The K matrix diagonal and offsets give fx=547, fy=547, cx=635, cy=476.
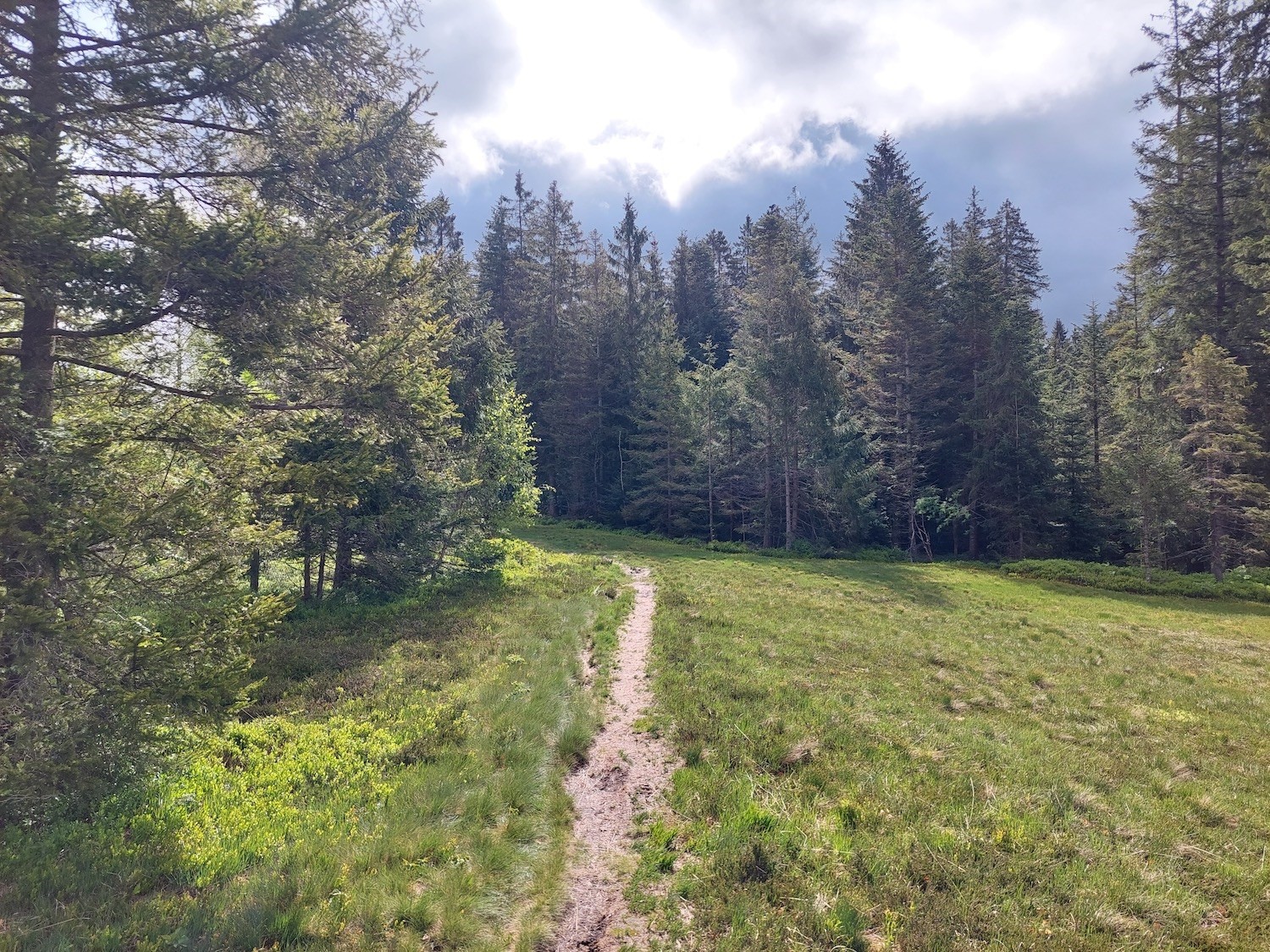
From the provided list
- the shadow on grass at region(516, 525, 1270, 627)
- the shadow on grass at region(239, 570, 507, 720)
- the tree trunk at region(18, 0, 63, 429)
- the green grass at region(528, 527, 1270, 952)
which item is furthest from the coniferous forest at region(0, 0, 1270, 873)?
the green grass at region(528, 527, 1270, 952)

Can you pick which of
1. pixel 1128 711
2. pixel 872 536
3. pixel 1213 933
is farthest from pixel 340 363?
pixel 872 536

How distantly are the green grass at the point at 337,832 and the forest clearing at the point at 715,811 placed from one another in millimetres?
30

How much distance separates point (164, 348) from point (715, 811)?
31.5 feet

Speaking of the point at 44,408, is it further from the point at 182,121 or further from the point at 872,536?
the point at 872,536

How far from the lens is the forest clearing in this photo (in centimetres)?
464

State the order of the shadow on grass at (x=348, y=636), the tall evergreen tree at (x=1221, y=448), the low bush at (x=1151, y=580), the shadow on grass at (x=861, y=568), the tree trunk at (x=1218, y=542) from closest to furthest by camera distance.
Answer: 1. the shadow on grass at (x=348, y=636)
2. the shadow on grass at (x=861, y=568)
3. the low bush at (x=1151, y=580)
4. the tall evergreen tree at (x=1221, y=448)
5. the tree trunk at (x=1218, y=542)

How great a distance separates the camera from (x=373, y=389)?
920cm

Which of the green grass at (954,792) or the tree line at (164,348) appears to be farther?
the tree line at (164,348)

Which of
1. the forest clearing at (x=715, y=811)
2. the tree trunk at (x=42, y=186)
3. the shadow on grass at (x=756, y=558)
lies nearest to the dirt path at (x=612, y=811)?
the forest clearing at (x=715, y=811)

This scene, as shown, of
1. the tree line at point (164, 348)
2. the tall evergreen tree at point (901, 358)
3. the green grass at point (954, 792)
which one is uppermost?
the tall evergreen tree at point (901, 358)

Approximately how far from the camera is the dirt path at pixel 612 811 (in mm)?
4855

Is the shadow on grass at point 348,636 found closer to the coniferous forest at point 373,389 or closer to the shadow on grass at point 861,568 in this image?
the coniferous forest at point 373,389

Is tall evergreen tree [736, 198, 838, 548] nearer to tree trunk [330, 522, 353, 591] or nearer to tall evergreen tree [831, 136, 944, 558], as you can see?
tall evergreen tree [831, 136, 944, 558]

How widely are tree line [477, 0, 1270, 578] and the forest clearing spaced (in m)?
20.1
